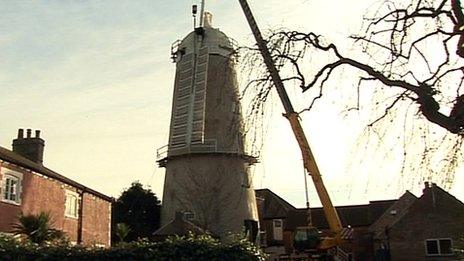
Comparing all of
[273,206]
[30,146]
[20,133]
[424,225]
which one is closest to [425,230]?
[424,225]

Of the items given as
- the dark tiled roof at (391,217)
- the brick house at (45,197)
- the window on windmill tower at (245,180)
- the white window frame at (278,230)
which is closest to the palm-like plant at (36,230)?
the brick house at (45,197)

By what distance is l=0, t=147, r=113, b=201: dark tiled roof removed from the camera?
80.0ft

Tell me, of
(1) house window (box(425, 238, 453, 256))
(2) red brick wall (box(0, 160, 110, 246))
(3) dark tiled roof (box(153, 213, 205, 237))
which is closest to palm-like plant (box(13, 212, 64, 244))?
(2) red brick wall (box(0, 160, 110, 246))

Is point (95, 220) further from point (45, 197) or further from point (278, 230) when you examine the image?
point (278, 230)

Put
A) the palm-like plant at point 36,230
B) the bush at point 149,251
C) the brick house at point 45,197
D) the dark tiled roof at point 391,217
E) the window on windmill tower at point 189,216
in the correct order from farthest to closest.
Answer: the dark tiled roof at point 391,217 < the window on windmill tower at point 189,216 < the brick house at point 45,197 < the palm-like plant at point 36,230 < the bush at point 149,251

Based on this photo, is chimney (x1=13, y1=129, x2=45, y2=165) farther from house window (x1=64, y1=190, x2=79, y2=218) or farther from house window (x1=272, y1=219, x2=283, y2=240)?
house window (x1=272, y1=219, x2=283, y2=240)

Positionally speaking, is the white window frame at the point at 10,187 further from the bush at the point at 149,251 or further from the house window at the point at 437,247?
the house window at the point at 437,247

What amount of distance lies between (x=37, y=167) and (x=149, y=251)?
44.8 feet

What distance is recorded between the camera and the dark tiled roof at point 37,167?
24.4 metres

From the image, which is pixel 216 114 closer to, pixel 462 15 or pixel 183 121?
pixel 183 121

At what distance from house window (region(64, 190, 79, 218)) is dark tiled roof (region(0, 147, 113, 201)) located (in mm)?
504

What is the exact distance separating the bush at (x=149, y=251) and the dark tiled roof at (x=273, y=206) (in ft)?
130

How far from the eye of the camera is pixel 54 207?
2841 cm

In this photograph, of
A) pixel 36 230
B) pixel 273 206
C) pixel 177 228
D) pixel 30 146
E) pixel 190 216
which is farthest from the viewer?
pixel 273 206
